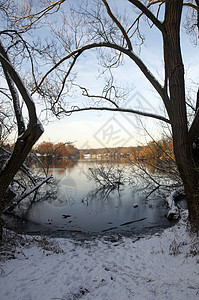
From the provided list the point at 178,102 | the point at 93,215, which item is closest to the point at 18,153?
the point at 178,102

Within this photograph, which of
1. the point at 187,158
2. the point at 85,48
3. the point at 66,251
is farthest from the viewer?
the point at 85,48

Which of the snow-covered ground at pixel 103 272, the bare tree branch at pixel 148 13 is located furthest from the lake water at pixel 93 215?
the bare tree branch at pixel 148 13

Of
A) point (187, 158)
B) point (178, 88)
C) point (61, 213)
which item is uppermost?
point (178, 88)

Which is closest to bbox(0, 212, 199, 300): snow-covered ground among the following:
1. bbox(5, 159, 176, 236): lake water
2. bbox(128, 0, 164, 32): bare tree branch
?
bbox(5, 159, 176, 236): lake water

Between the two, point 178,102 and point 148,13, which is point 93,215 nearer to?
point 178,102

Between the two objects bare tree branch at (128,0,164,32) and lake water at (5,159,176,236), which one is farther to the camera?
lake water at (5,159,176,236)

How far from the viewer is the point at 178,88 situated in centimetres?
404

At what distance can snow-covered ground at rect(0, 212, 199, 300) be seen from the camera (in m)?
2.50

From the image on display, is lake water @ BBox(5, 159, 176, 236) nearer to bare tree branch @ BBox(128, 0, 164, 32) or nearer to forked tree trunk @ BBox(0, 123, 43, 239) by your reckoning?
forked tree trunk @ BBox(0, 123, 43, 239)

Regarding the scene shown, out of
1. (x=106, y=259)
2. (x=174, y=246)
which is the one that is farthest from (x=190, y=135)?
(x=106, y=259)

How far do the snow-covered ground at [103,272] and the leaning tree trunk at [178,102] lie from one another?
1.10m

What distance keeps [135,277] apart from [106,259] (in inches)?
39.0

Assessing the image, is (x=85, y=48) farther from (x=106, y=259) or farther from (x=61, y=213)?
(x=61, y=213)

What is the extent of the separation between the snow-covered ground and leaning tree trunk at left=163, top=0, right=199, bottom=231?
1099 mm
